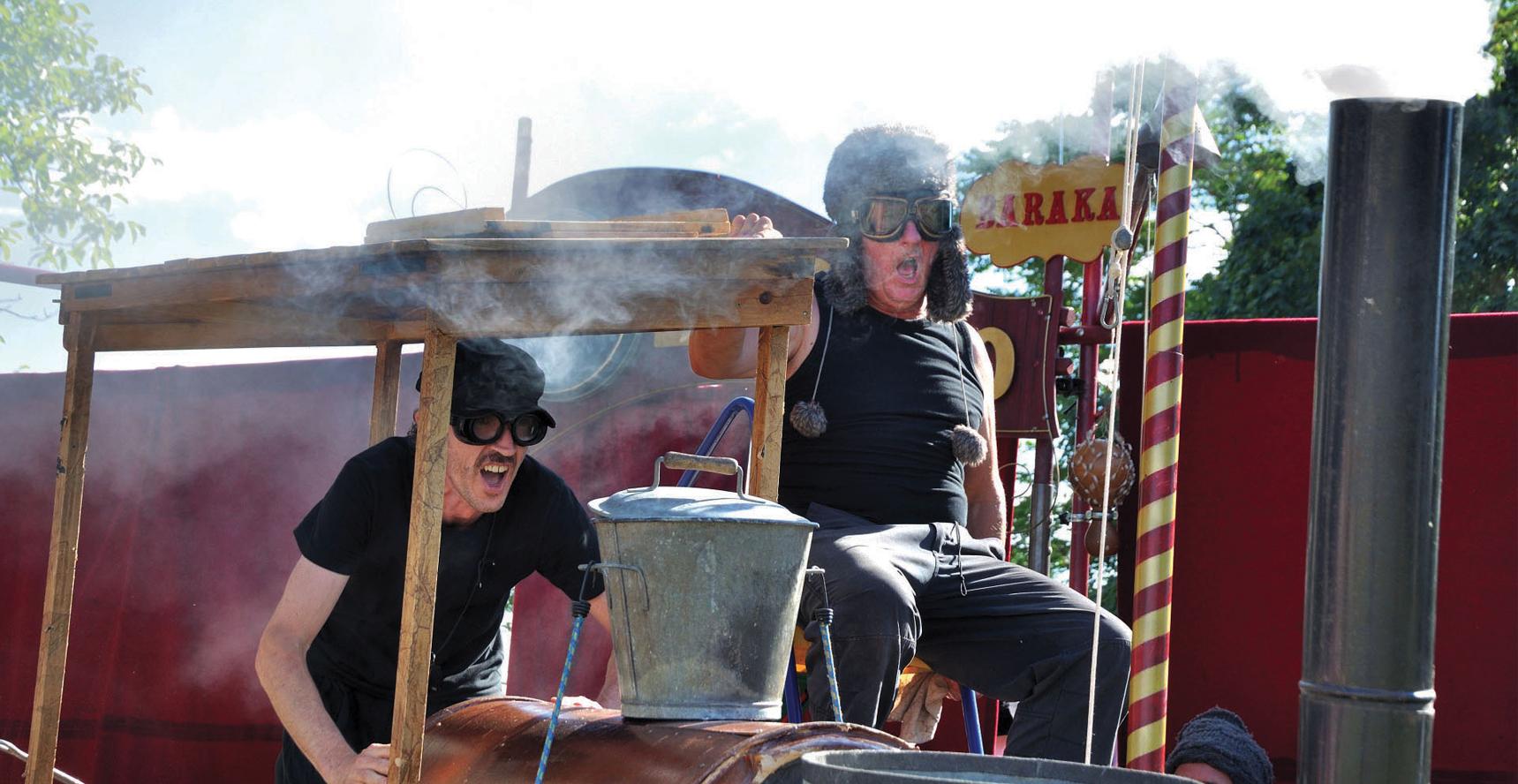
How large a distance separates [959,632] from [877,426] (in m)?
0.60

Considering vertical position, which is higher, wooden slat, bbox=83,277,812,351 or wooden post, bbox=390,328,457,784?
wooden slat, bbox=83,277,812,351

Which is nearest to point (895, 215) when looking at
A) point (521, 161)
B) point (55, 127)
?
point (521, 161)

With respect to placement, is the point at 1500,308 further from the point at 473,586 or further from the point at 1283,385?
the point at 473,586

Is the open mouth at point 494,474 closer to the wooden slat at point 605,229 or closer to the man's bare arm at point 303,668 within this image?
the man's bare arm at point 303,668

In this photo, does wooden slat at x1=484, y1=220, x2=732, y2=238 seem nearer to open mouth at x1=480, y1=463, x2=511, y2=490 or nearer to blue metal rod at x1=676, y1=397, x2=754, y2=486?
open mouth at x1=480, y1=463, x2=511, y2=490

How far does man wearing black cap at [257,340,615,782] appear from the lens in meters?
3.26

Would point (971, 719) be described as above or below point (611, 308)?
below

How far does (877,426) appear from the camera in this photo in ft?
13.1

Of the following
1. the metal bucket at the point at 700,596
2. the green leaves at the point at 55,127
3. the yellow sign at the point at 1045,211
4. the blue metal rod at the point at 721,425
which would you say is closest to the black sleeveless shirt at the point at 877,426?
the blue metal rod at the point at 721,425

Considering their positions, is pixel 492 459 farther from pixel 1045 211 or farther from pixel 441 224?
pixel 1045 211

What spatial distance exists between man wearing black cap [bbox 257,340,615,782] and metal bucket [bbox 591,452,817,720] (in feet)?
2.04

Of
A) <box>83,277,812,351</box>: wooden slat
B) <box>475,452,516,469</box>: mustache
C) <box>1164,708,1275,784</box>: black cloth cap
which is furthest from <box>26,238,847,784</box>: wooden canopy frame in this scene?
<box>1164,708,1275,784</box>: black cloth cap

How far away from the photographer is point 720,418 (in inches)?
158

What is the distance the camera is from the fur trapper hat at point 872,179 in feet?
13.6
